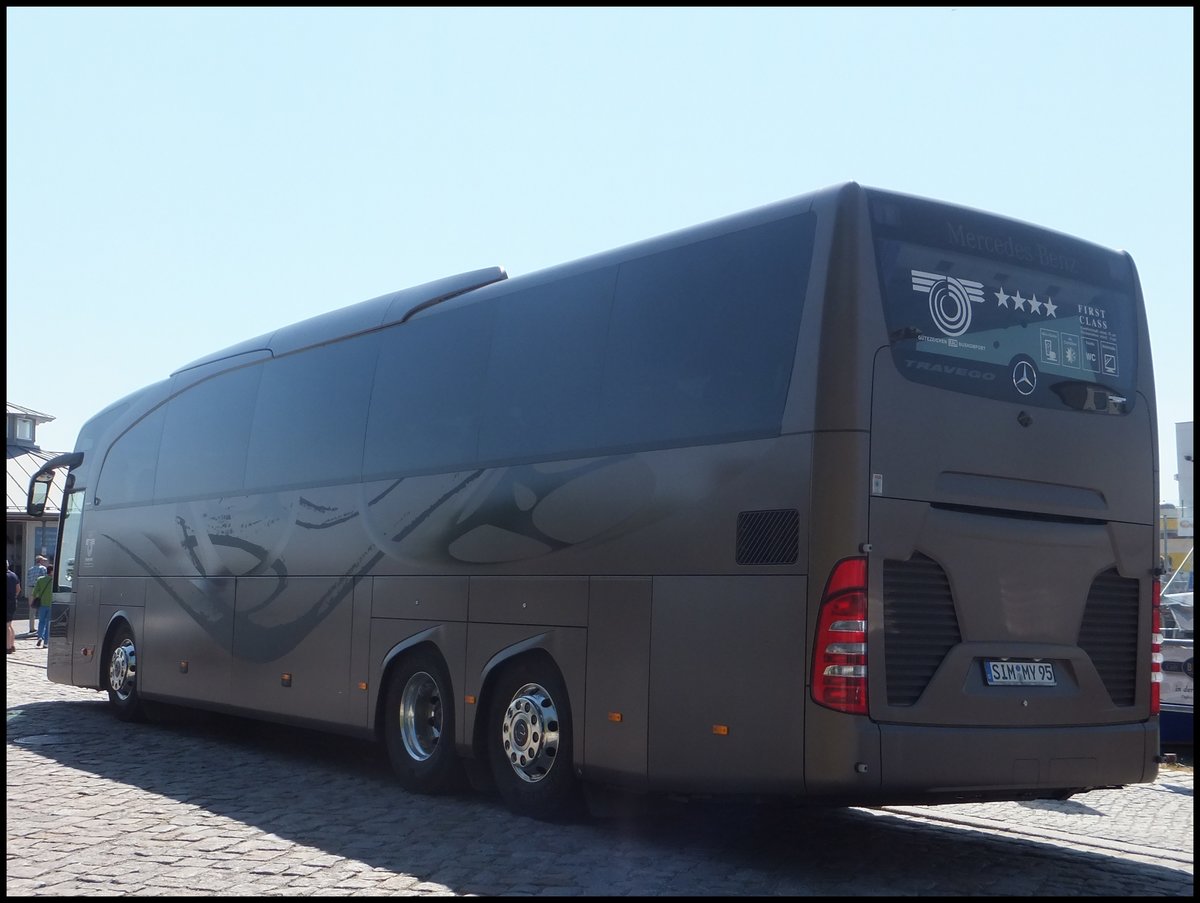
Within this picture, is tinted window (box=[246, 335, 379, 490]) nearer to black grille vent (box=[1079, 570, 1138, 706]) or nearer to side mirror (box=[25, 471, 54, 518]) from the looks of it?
side mirror (box=[25, 471, 54, 518])

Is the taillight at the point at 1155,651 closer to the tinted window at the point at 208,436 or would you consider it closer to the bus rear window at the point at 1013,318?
the bus rear window at the point at 1013,318

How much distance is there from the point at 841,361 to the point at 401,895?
353 cm

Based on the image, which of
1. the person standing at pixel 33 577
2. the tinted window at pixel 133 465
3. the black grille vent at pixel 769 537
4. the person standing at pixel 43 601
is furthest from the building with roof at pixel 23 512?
the black grille vent at pixel 769 537

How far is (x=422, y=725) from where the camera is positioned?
11359 millimetres

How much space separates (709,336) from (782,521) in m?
1.36

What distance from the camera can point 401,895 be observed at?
718 centimetres

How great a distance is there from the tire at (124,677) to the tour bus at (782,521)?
613 cm

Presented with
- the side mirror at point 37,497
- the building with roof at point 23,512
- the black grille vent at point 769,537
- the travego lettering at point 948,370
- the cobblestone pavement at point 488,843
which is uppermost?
the building with roof at point 23,512

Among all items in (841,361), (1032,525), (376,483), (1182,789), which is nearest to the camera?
(841,361)

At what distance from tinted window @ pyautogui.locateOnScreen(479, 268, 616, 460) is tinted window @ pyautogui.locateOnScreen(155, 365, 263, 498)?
451 centimetres

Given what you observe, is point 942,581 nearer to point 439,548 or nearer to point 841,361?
point 841,361

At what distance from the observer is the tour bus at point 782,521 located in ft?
25.8

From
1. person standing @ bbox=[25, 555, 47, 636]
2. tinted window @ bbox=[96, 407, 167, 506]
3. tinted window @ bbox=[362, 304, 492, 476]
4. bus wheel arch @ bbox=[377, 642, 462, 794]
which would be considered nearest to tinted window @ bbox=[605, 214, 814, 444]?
tinted window @ bbox=[362, 304, 492, 476]

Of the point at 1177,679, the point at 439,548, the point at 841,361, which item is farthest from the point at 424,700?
the point at 1177,679
